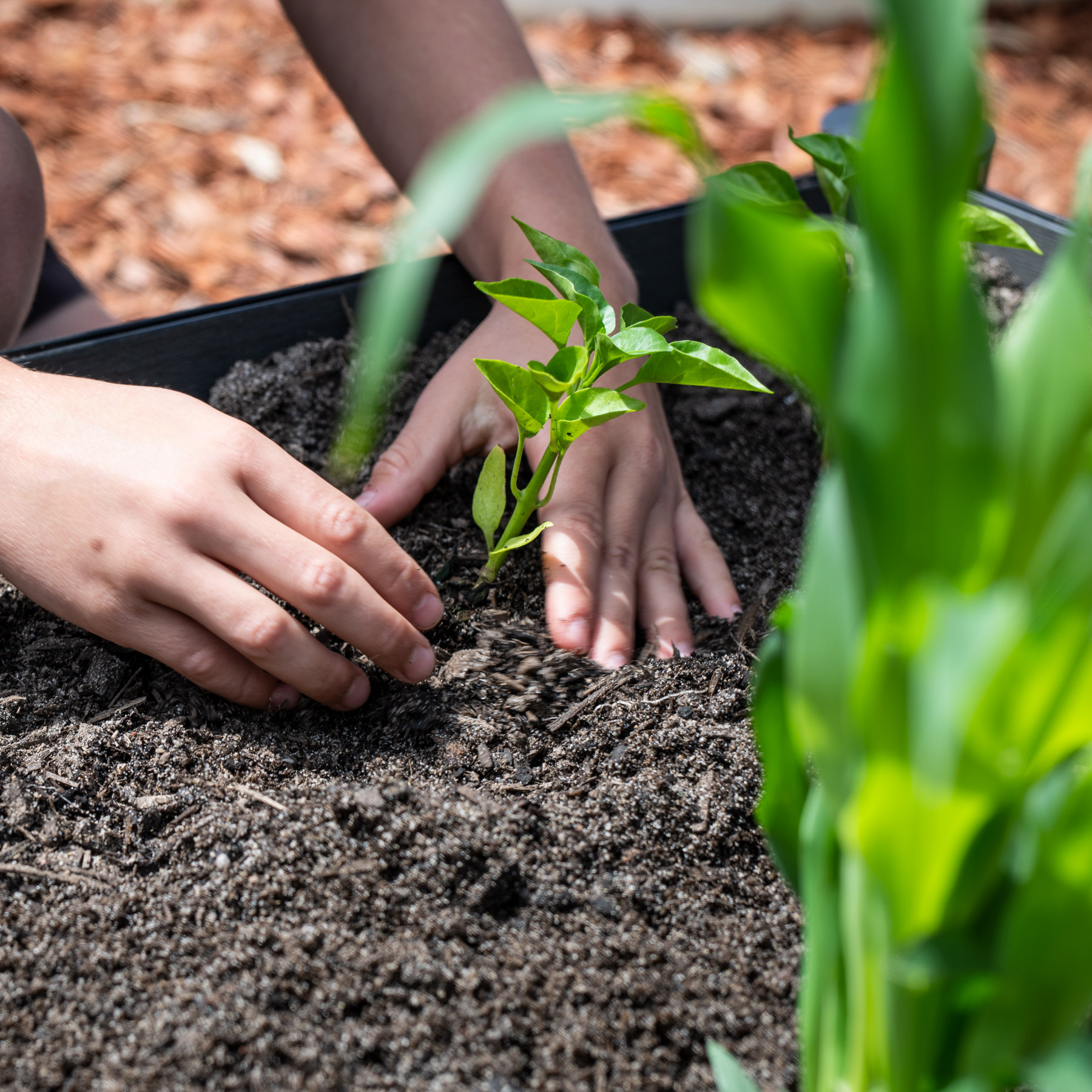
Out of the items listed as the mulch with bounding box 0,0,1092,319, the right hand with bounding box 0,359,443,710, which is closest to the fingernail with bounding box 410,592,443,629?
the right hand with bounding box 0,359,443,710

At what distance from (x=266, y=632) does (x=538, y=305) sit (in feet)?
1.02

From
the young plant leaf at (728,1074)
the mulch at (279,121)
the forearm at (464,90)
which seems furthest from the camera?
the mulch at (279,121)

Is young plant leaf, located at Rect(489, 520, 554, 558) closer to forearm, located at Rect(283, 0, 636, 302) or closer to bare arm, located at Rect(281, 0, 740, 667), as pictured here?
bare arm, located at Rect(281, 0, 740, 667)

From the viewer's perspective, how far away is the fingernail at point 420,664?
76 cm

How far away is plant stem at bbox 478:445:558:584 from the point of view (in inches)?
31.9

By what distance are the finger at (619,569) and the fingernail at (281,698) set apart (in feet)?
0.86

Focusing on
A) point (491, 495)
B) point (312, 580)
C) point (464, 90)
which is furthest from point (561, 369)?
point (464, 90)

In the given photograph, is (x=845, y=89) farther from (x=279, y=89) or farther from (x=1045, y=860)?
(x=1045, y=860)

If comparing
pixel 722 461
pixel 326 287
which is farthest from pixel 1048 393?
pixel 326 287

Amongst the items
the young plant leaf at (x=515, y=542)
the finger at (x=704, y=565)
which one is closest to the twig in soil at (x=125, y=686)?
the young plant leaf at (x=515, y=542)

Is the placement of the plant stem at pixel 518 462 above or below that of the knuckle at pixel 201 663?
above

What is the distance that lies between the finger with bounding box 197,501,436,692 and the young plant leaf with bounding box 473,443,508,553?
0.14m

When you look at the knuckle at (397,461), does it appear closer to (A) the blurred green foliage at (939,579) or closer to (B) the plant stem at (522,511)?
(B) the plant stem at (522,511)

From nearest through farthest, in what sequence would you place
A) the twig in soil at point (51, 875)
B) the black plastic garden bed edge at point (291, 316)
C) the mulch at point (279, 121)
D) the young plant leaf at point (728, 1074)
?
the young plant leaf at point (728, 1074) → the twig in soil at point (51, 875) → the black plastic garden bed edge at point (291, 316) → the mulch at point (279, 121)
